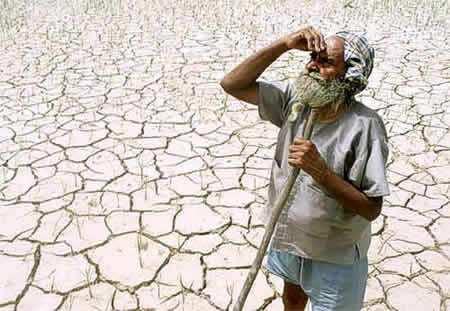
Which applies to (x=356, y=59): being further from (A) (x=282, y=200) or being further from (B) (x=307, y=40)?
(A) (x=282, y=200)

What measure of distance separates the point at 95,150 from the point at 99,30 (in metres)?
3.00

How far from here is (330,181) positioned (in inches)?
48.1

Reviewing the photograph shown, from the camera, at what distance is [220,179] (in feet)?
10.4

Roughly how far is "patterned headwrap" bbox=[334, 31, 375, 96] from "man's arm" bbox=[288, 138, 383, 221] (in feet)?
0.62

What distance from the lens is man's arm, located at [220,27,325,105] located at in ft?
4.10

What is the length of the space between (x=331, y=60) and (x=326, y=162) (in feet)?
0.89

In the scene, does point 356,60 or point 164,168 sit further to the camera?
point 164,168

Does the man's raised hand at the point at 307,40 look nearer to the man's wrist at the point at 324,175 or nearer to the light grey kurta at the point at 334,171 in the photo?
the light grey kurta at the point at 334,171

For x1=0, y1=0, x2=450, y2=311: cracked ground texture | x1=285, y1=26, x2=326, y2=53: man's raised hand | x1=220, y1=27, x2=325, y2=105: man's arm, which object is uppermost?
x1=285, y1=26, x2=326, y2=53: man's raised hand

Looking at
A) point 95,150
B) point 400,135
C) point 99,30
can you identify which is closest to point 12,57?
point 99,30

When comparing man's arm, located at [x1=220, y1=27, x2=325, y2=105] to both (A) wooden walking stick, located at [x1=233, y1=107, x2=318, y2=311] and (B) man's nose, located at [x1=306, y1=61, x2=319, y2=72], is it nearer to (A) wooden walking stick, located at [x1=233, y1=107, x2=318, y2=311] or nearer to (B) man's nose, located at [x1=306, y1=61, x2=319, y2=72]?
(B) man's nose, located at [x1=306, y1=61, x2=319, y2=72]

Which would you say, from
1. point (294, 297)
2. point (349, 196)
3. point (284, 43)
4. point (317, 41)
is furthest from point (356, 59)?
point (294, 297)

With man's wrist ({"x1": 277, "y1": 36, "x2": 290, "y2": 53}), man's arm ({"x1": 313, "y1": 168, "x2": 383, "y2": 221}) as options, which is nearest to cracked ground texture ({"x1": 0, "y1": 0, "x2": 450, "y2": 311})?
man's arm ({"x1": 313, "y1": 168, "x2": 383, "y2": 221})

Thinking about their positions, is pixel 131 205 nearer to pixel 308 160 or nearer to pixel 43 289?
pixel 43 289
